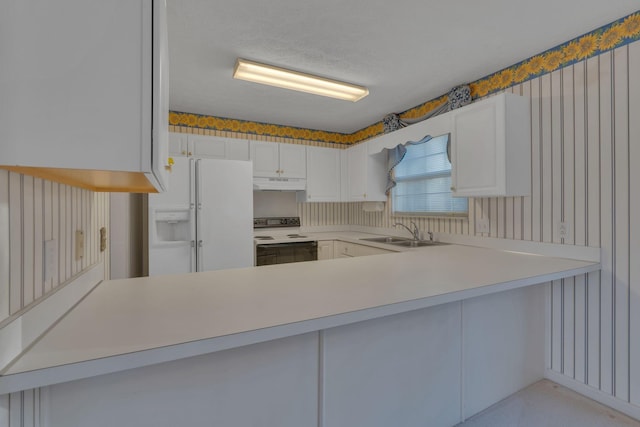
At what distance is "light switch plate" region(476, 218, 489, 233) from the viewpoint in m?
2.54

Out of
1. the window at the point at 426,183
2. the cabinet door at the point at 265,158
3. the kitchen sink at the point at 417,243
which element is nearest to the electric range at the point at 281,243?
the cabinet door at the point at 265,158

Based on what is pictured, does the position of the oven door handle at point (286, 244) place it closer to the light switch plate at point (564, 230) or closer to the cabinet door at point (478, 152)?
the cabinet door at point (478, 152)

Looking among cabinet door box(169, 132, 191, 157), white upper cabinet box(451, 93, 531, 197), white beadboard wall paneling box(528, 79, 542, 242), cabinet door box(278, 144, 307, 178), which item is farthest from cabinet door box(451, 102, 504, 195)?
cabinet door box(169, 132, 191, 157)

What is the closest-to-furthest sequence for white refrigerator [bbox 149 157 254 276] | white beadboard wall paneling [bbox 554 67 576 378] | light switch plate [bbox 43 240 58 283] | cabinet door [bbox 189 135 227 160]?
light switch plate [bbox 43 240 58 283] → white beadboard wall paneling [bbox 554 67 576 378] → white refrigerator [bbox 149 157 254 276] → cabinet door [bbox 189 135 227 160]

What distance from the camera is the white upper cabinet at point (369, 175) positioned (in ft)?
12.3

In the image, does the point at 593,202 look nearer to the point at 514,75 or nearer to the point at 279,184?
the point at 514,75

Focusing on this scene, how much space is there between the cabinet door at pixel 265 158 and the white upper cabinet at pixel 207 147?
0.32ft

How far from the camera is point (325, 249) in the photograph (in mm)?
3777

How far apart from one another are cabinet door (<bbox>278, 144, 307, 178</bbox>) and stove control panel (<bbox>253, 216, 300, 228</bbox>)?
A: 0.61m

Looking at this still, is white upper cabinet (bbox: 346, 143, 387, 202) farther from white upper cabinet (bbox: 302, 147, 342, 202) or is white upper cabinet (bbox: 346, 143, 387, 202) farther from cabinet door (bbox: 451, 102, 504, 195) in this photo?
cabinet door (bbox: 451, 102, 504, 195)

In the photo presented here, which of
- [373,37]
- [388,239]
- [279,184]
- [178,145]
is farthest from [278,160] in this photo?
[373,37]

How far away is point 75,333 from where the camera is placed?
2.75 feet

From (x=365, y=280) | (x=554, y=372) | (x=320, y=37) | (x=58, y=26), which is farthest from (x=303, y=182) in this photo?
(x=58, y=26)

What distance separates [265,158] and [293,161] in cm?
38
